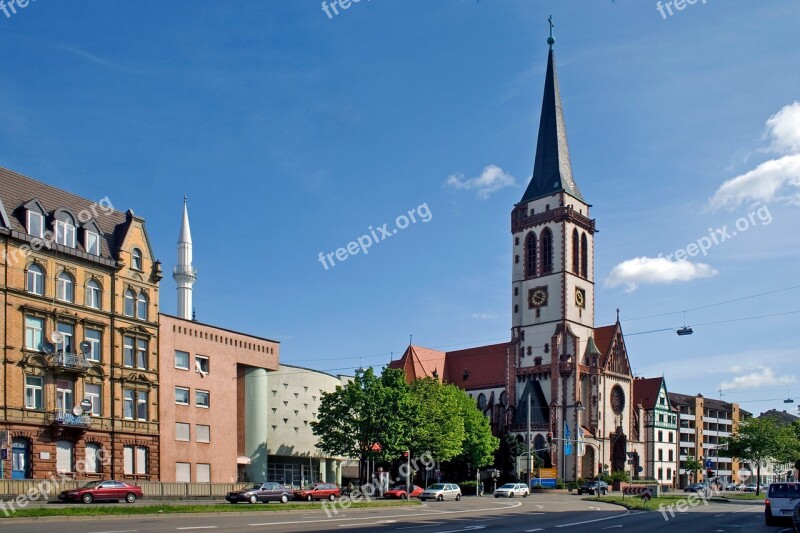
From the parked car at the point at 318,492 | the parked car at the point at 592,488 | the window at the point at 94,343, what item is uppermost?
the window at the point at 94,343

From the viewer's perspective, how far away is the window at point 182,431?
53.9 meters

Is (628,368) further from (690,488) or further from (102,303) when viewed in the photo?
(102,303)

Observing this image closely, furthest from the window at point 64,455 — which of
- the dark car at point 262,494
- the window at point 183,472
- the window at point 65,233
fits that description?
the window at point 65,233

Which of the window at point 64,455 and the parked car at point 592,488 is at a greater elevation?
the window at point 64,455

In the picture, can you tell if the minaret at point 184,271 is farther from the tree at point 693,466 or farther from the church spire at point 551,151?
the tree at point 693,466

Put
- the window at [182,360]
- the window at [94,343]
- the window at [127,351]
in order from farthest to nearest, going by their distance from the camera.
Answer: the window at [182,360] < the window at [127,351] < the window at [94,343]

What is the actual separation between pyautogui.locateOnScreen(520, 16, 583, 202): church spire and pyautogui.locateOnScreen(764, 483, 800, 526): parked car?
227 ft

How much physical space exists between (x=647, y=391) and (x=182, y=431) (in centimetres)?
8163

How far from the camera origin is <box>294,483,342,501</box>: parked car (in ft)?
165

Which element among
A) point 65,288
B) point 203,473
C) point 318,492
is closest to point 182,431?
point 203,473

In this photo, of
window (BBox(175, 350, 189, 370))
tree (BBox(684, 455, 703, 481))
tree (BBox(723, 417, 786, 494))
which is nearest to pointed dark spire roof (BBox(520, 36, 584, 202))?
tree (BBox(723, 417, 786, 494))

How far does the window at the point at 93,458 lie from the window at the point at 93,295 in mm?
7949

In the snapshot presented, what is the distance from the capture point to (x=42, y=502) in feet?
124

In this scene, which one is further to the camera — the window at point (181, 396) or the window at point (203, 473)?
the window at point (203, 473)
